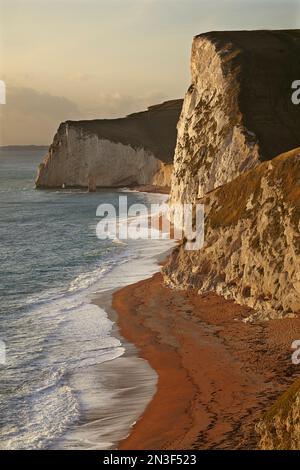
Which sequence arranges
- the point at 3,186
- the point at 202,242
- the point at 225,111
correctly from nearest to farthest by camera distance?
the point at 202,242 < the point at 225,111 < the point at 3,186

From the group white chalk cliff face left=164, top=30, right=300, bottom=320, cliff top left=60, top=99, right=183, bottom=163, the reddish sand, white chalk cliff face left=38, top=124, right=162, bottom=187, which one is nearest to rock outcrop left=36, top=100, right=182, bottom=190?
white chalk cliff face left=38, top=124, right=162, bottom=187

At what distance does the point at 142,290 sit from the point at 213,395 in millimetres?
17500

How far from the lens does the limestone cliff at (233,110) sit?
59.6m

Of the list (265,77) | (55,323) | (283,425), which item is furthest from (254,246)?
(265,77)

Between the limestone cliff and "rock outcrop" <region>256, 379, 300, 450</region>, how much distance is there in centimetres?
4064

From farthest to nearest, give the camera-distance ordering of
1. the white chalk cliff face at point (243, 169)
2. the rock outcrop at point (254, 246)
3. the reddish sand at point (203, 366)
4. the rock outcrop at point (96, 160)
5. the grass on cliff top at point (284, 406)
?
the rock outcrop at point (96, 160), the white chalk cliff face at point (243, 169), the rock outcrop at point (254, 246), the reddish sand at point (203, 366), the grass on cliff top at point (284, 406)

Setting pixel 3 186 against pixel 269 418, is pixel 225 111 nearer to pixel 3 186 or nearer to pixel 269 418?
pixel 269 418

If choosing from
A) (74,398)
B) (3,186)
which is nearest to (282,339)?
(74,398)

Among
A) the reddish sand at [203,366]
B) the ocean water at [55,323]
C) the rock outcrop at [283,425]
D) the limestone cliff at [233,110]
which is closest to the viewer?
the rock outcrop at [283,425]

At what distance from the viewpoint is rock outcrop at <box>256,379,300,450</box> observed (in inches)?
628

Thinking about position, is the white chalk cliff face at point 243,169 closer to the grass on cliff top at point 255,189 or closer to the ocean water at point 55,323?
the grass on cliff top at point 255,189

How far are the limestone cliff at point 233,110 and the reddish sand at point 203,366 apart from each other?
24.6 meters

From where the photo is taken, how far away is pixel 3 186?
521ft

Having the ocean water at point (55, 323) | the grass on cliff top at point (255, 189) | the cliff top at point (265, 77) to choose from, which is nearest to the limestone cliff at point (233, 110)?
the cliff top at point (265, 77)
